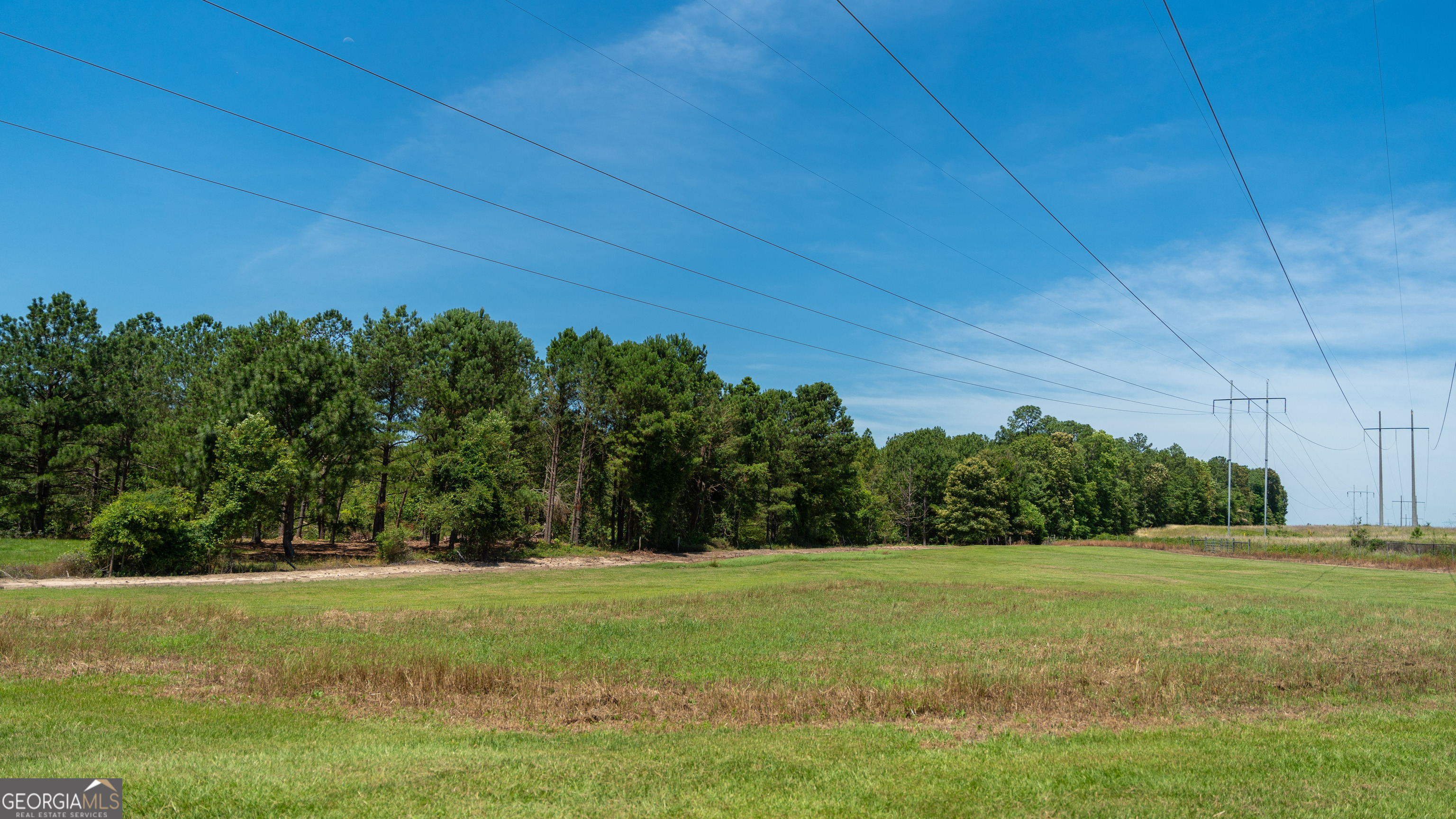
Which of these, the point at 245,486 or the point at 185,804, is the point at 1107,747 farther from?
the point at 245,486

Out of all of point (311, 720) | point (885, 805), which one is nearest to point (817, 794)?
point (885, 805)

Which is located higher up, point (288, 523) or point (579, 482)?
point (579, 482)

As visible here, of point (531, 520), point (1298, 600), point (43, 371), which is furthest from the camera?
point (531, 520)

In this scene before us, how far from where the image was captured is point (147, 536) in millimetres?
35344

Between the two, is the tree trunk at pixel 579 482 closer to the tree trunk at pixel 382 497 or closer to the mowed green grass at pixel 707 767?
the tree trunk at pixel 382 497

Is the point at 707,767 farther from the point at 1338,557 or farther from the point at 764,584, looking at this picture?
the point at 1338,557

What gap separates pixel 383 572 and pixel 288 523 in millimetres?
9185

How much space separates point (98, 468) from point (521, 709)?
206ft

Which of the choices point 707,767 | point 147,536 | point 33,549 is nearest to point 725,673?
point 707,767

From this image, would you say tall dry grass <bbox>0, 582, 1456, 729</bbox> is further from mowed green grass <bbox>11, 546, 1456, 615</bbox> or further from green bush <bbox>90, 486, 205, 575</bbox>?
green bush <bbox>90, 486, 205, 575</bbox>

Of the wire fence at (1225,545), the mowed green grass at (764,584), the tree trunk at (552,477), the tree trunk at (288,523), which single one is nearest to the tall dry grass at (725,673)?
the mowed green grass at (764,584)

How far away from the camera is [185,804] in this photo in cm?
725

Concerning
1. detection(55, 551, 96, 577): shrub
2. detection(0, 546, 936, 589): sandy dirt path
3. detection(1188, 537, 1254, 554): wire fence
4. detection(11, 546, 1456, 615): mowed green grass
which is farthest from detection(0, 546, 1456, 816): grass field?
detection(1188, 537, 1254, 554): wire fence

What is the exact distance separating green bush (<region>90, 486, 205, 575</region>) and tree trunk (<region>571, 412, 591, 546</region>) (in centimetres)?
2783
